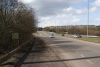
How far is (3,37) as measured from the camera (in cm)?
2727

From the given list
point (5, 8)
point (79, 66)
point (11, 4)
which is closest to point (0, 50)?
point (5, 8)

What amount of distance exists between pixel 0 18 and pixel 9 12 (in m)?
5.93

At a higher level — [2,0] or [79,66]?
[2,0]

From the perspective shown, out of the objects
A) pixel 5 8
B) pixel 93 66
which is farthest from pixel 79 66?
pixel 5 8

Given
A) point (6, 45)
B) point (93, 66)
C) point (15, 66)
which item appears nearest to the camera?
point (93, 66)

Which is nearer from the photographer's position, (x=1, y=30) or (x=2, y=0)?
(x=1, y=30)

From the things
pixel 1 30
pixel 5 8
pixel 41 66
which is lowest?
pixel 41 66

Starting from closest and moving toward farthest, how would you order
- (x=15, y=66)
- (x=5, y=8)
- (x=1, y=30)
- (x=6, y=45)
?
(x=15, y=66)
(x=1, y=30)
(x=6, y=45)
(x=5, y=8)

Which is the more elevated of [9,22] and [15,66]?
[9,22]

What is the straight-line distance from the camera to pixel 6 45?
31047 mm

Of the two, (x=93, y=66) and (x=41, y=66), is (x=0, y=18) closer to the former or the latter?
(x=41, y=66)

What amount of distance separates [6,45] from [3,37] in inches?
153

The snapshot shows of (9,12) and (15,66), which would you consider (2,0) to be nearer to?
(9,12)

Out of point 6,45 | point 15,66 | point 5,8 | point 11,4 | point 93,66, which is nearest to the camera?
point 93,66
